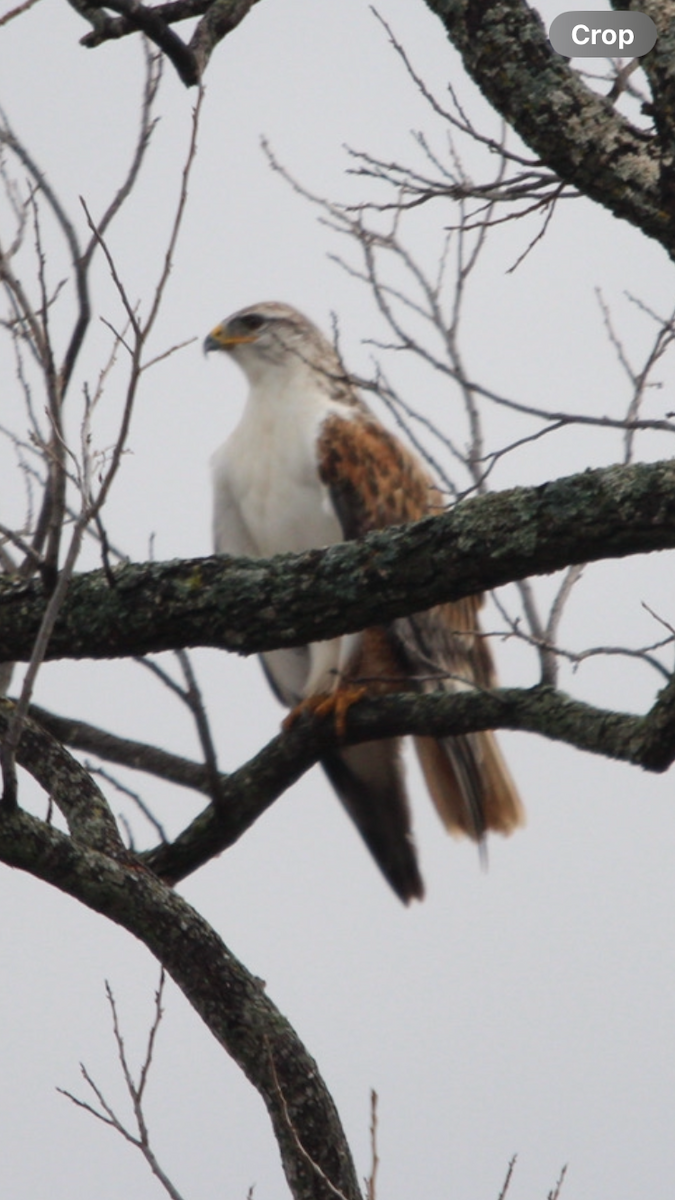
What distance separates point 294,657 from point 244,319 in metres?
1.47

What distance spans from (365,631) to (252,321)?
156cm

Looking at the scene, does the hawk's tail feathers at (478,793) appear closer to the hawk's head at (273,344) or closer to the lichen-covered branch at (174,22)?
the hawk's head at (273,344)

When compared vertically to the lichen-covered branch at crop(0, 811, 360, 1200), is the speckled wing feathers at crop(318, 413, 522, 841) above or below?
above

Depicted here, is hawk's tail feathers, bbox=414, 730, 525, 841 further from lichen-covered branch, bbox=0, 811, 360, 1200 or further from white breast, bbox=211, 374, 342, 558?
lichen-covered branch, bbox=0, 811, 360, 1200

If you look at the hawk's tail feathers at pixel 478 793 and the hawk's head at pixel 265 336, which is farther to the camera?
the hawk's head at pixel 265 336

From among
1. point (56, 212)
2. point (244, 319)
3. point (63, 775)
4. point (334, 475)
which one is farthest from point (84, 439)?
point (244, 319)

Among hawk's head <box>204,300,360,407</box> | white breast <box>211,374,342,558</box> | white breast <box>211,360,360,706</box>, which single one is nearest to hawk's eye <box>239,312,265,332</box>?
hawk's head <box>204,300,360,407</box>

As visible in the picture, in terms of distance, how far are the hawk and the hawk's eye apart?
453mm

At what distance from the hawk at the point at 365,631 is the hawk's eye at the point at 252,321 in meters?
0.45

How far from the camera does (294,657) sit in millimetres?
6008

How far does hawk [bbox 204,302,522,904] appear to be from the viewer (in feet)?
18.6

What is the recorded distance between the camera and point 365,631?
5672 mm

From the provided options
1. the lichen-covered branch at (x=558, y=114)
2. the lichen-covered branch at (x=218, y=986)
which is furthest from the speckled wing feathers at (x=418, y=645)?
the lichen-covered branch at (x=558, y=114)

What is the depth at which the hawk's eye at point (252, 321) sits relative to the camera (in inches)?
254
